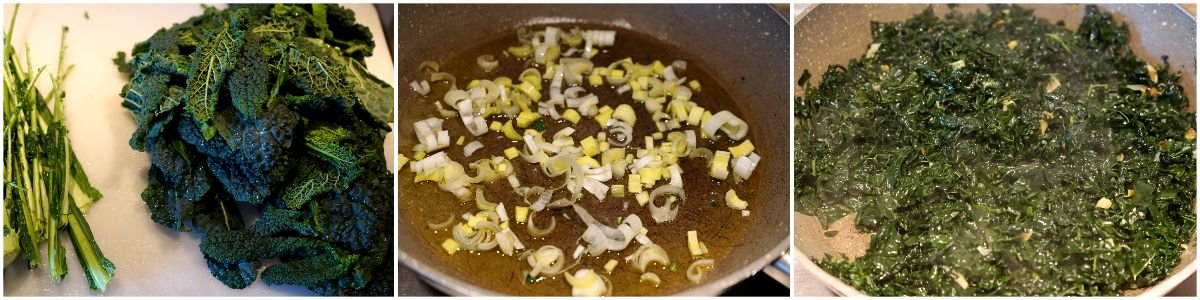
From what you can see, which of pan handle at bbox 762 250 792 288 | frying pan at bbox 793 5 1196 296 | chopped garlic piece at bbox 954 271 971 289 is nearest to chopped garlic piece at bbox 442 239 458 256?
pan handle at bbox 762 250 792 288

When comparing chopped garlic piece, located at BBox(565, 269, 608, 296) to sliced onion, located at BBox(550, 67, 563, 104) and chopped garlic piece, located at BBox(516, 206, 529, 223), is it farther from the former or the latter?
sliced onion, located at BBox(550, 67, 563, 104)

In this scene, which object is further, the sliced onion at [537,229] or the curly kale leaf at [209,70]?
the sliced onion at [537,229]

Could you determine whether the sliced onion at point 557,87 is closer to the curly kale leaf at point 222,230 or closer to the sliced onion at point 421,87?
the sliced onion at point 421,87

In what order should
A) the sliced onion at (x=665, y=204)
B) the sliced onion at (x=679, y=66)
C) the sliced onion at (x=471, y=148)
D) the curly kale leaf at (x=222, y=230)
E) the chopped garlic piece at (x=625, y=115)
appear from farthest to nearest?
the sliced onion at (x=679, y=66) → the chopped garlic piece at (x=625, y=115) → the sliced onion at (x=471, y=148) → the sliced onion at (x=665, y=204) → the curly kale leaf at (x=222, y=230)

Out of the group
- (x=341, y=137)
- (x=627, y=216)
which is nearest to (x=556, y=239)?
(x=627, y=216)

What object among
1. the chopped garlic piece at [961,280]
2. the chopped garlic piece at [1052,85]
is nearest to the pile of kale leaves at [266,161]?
the chopped garlic piece at [961,280]

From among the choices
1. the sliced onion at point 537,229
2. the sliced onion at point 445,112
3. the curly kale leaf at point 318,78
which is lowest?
the sliced onion at point 537,229
